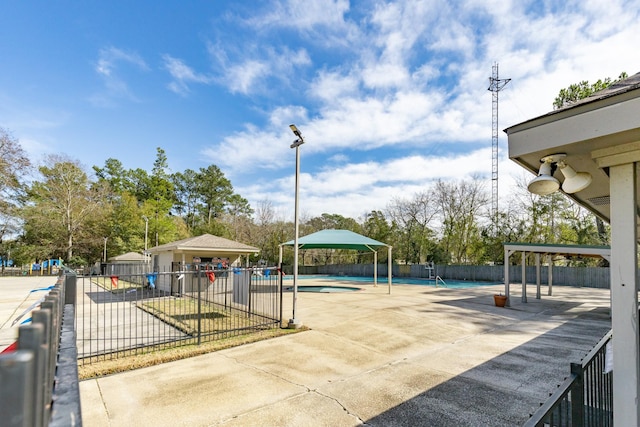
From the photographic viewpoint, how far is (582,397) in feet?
7.41

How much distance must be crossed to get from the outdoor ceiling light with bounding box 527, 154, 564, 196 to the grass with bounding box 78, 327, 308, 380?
20.1 ft

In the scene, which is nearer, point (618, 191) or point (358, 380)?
point (618, 191)

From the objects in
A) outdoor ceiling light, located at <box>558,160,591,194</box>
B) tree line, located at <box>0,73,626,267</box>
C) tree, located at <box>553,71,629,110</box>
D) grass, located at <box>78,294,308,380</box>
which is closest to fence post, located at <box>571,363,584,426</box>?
outdoor ceiling light, located at <box>558,160,591,194</box>

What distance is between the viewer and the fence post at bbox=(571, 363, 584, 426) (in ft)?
7.20

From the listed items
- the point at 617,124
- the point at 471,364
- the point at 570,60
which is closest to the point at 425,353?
the point at 471,364

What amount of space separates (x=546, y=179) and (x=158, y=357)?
648 centimetres

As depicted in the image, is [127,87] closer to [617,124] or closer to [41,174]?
[617,124]

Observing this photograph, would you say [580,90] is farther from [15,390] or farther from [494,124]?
[15,390]

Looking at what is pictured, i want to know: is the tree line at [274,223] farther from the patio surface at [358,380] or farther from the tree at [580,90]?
the patio surface at [358,380]

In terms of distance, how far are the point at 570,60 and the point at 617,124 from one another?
776 centimetres

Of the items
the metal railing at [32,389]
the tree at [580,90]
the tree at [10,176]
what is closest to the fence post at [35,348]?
the metal railing at [32,389]

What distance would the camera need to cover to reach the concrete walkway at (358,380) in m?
4.05

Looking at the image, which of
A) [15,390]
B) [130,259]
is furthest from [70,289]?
[130,259]

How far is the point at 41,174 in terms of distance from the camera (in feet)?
109
